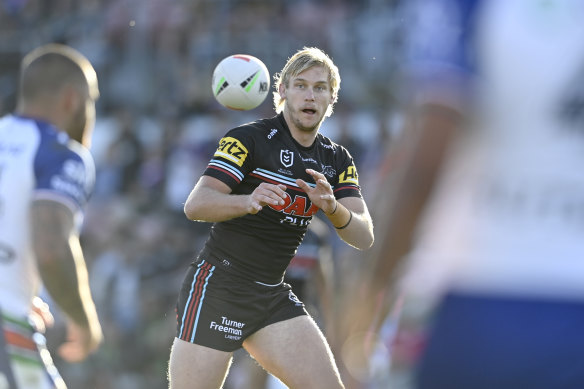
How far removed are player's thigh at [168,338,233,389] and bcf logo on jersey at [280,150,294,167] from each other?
1.18 m

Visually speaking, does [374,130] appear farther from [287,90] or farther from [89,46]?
[287,90]

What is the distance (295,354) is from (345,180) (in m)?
1.13

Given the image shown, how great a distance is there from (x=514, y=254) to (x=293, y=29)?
41.2 ft

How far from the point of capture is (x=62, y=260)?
485cm

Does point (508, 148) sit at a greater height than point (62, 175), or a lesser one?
greater

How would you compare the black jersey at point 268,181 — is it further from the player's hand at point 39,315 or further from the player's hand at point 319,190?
the player's hand at point 39,315

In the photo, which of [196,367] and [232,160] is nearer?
[232,160]

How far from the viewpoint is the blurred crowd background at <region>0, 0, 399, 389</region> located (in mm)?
13609

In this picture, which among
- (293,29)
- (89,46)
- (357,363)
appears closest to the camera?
(357,363)

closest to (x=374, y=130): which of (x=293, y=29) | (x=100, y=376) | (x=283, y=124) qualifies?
(x=293, y=29)

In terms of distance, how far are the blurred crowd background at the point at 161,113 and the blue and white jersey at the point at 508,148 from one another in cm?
837

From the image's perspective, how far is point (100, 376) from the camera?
13922 mm

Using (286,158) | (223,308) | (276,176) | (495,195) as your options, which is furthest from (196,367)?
(495,195)

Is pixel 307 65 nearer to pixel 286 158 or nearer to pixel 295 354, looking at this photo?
pixel 286 158
